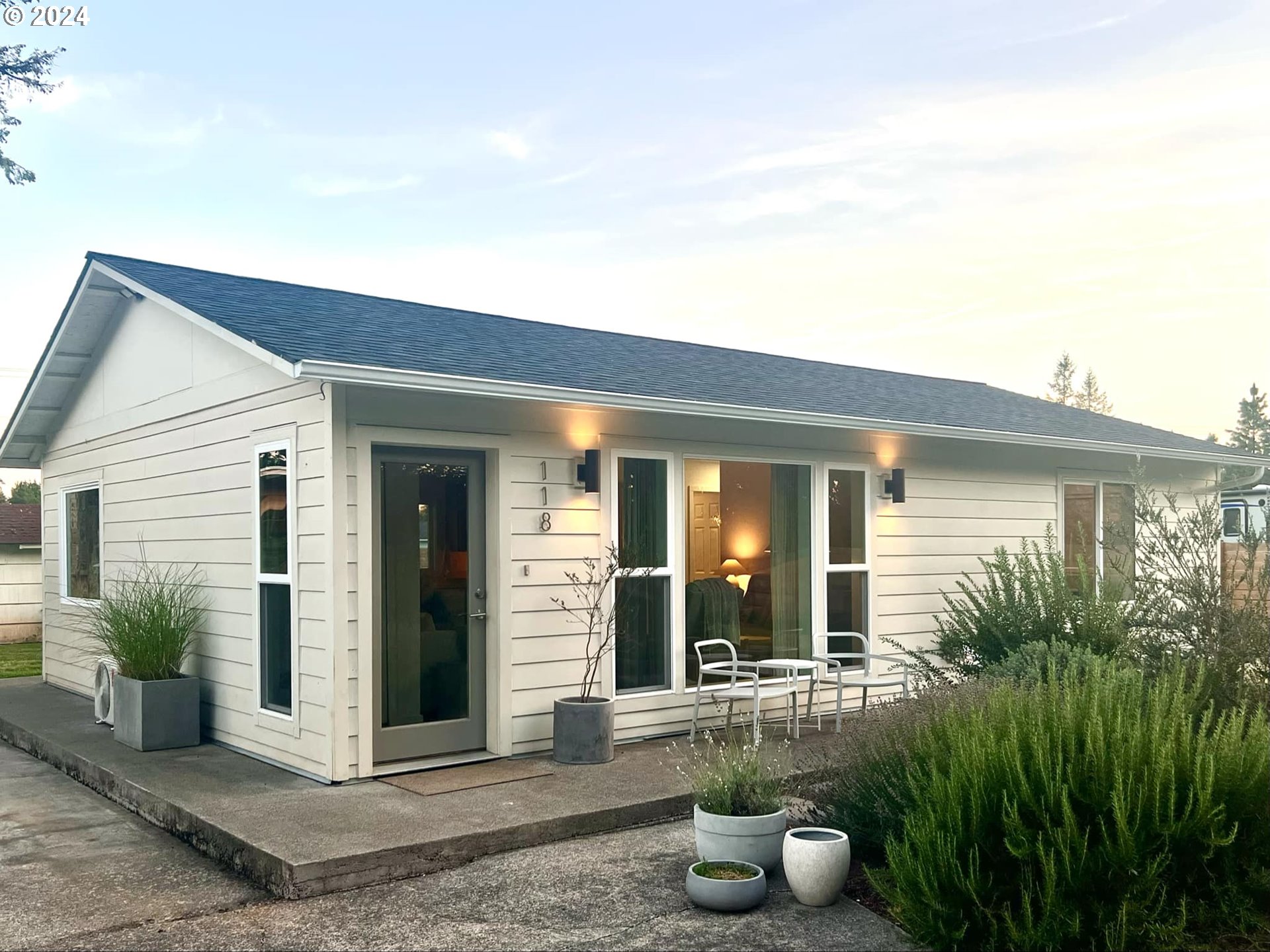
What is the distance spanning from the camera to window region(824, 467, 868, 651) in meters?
8.23

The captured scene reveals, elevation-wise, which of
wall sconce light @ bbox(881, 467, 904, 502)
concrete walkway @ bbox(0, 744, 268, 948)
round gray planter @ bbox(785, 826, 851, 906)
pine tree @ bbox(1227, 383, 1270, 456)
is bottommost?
concrete walkway @ bbox(0, 744, 268, 948)

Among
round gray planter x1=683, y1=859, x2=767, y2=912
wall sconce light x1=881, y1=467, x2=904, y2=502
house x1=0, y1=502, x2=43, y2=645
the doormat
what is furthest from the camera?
house x1=0, y1=502, x2=43, y2=645

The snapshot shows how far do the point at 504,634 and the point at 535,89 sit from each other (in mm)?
8211

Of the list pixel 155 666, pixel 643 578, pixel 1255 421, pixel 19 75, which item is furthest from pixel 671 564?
pixel 1255 421

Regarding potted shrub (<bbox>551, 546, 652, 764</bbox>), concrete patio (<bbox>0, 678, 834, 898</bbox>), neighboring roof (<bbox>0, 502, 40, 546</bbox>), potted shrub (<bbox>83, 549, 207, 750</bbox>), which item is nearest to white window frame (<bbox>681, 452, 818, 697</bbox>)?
potted shrub (<bbox>551, 546, 652, 764</bbox>)

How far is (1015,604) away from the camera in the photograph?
6957mm

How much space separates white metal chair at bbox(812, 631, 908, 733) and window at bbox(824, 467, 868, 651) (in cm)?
7

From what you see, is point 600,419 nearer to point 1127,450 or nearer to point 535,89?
point 1127,450

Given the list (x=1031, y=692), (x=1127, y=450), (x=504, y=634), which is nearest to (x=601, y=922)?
(x=1031, y=692)

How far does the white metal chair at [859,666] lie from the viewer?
7613 millimetres

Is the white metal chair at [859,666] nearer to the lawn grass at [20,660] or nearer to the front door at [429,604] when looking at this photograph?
the front door at [429,604]

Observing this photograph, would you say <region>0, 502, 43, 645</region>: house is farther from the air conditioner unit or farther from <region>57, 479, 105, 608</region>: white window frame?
the air conditioner unit
